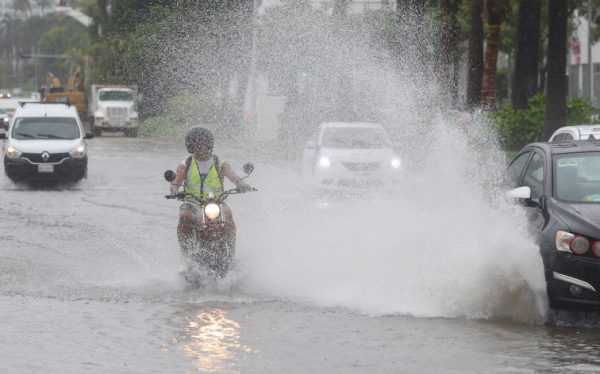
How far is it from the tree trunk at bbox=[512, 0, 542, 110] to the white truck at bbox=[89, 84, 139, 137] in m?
22.4

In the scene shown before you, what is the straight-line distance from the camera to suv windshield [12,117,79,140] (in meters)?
22.5

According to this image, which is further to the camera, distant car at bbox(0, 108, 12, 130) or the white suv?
distant car at bbox(0, 108, 12, 130)

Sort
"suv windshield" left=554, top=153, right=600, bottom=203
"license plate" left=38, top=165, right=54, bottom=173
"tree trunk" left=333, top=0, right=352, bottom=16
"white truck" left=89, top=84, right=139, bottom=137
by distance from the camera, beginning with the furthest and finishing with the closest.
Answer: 1. "white truck" left=89, top=84, right=139, bottom=137
2. "tree trunk" left=333, top=0, right=352, bottom=16
3. "license plate" left=38, top=165, right=54, bottom=173
4. "suv windshield" left=554, top=153, right=600, bottom=203

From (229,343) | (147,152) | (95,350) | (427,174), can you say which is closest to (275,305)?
(229,343)

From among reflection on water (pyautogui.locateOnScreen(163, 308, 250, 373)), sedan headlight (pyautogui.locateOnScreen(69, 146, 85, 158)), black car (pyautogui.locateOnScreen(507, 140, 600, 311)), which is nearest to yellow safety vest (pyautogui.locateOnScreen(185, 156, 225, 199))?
reflection on water (pyautogui.locateOnScreen(163, 308, 250, 373))

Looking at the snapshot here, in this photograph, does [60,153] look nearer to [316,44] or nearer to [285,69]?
[316,44]

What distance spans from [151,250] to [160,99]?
4017 centimetres

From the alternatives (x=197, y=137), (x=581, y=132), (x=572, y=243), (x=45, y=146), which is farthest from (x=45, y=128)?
(x=572, y=243)

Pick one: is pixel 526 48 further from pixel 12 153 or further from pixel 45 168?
pixel 12 153

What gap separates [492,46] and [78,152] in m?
15.0

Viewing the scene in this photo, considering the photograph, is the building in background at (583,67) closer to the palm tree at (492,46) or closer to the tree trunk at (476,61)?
the tree trunk at (476,61)

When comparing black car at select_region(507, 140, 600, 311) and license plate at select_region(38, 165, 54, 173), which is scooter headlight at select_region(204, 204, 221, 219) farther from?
→ license plate at select_region(38, 165, 54, 173)

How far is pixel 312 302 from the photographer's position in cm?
881

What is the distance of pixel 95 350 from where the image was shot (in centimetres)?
696
